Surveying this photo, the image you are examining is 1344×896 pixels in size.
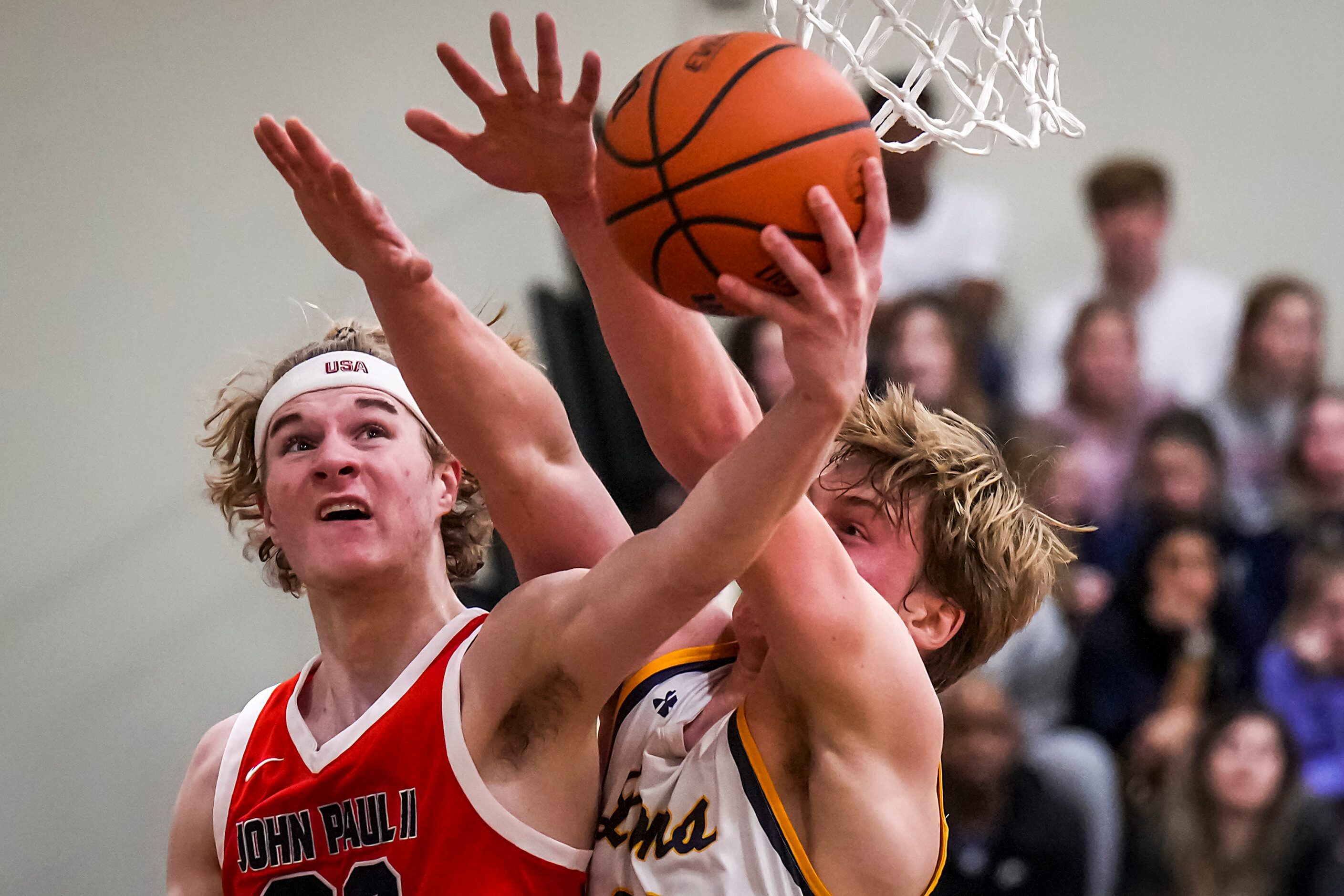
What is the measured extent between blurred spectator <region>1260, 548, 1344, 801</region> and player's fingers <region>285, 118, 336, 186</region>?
373 cm

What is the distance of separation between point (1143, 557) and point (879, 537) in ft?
9.07

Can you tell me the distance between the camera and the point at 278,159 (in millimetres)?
1646

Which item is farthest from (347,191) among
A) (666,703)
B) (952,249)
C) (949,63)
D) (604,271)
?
(952,249)

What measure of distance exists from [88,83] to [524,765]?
11.5 feet

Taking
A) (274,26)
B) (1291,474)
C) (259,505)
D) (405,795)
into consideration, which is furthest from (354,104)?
(1291,474)

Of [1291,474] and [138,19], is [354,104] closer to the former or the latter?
[138,19]

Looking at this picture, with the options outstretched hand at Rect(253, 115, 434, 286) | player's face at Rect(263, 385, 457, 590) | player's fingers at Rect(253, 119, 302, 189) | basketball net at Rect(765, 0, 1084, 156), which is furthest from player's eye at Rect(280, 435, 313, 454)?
basketball net at Rect(765, 0, 1084, 156)

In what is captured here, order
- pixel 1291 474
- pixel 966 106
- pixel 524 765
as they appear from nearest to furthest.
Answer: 1. pixel 524 765
2. pixel 966 106
3. pixel 1291 474

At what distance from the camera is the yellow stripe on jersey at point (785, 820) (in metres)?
1.62

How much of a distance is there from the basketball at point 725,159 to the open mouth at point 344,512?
0.73 metres

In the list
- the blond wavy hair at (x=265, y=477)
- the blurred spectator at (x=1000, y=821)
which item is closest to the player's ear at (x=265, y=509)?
the blond wavy hair at (x=265, y=477)

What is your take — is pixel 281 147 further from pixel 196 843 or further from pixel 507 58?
pixel 196 843

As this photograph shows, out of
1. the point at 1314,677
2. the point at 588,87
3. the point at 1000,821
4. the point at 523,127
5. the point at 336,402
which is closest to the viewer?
the point at 588,87

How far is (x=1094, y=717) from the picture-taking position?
4129mm
